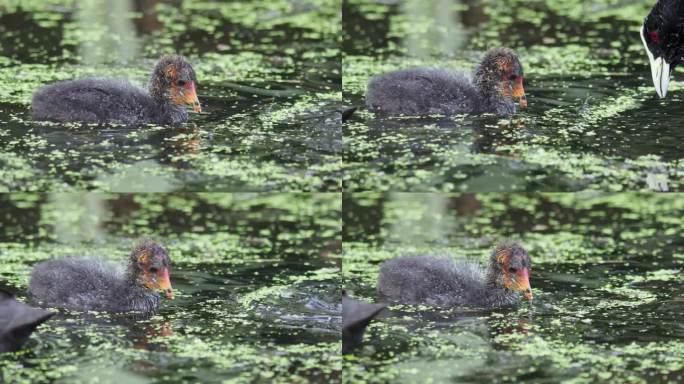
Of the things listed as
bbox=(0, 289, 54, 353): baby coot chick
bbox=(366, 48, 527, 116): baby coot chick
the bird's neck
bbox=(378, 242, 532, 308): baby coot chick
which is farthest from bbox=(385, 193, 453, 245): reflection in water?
bbox=(0, 289, 54, 353): baby coot chick

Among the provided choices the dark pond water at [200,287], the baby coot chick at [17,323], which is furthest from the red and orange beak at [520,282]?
the baby coot chick at [17,323]

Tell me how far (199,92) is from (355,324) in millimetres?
2460

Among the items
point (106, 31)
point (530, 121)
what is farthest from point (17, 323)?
point (106, 31)

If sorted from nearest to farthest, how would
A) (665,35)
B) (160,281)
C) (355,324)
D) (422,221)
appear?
(355,324) < (160,281) < (665,35) < (422,221)

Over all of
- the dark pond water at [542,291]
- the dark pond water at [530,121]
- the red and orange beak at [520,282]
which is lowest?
the dark pond water at [542,291]

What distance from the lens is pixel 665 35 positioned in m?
8.58

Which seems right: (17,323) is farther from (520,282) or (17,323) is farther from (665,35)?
(665,35)

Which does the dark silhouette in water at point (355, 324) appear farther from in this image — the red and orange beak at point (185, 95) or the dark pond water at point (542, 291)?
the red and orange beak at point (185, 95)

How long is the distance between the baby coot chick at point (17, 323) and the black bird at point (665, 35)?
3.93 meters

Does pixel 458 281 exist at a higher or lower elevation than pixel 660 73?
lower

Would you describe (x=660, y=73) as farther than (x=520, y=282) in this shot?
Yes

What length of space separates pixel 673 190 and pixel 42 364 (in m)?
2.90

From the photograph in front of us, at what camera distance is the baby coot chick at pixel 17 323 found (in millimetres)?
6012

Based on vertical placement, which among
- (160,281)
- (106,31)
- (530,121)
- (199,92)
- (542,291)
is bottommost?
(542,291)
